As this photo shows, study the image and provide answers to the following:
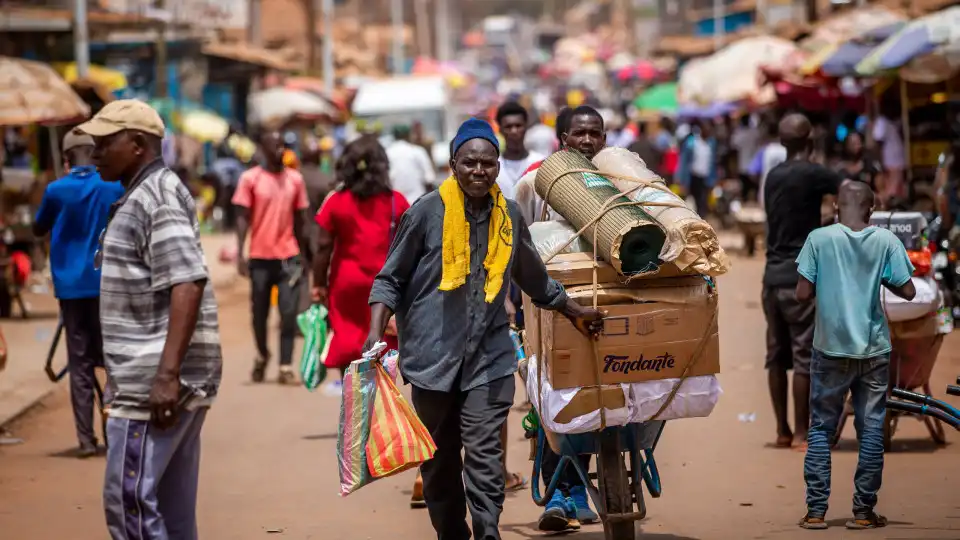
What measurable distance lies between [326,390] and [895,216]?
16.6 feet

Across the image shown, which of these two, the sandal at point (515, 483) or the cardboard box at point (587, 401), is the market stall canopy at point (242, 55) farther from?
the cardboard box at point (587, 401)

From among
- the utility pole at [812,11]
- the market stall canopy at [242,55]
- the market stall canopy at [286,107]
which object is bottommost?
the market stall canopy at [286,107]

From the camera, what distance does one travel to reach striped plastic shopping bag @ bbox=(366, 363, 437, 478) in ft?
18.1

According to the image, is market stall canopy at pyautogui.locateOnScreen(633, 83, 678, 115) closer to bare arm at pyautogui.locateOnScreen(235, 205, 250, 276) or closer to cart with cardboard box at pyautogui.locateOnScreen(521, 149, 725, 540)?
bare arm at pyautogui.locateOnScreen(235, 205, 250, 276)

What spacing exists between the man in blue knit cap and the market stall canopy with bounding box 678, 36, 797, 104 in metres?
22.4

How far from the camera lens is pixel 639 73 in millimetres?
64125

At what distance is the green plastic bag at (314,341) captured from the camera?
983cm

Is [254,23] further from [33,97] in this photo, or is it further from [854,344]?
[854,344]

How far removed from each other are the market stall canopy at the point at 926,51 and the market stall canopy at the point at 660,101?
82.2 ft

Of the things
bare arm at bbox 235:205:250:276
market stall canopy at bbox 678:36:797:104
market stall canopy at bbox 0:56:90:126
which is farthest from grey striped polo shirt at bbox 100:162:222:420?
market stall canopy at bbox 678:36:797:104

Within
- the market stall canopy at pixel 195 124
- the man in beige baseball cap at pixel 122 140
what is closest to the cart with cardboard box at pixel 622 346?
the man in beige baseball cap at pixel 122 140

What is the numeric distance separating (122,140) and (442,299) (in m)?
1.40

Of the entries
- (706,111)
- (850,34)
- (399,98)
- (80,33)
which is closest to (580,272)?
(850,34)

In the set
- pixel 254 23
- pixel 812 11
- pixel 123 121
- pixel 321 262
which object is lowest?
pixel 321 262
